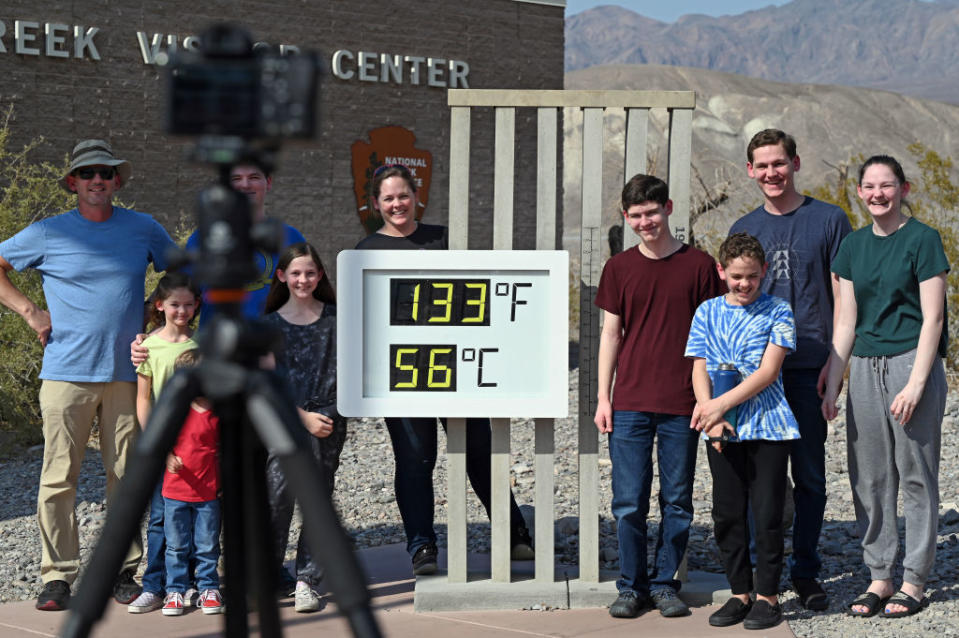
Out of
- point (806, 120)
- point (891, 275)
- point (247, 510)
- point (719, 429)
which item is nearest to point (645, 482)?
point (719, 429)

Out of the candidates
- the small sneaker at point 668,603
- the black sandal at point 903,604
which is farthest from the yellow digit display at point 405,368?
the black sandal at point 903,604

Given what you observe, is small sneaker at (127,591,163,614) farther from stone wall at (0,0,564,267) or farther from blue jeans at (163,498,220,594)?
stone wall at (0,0,564,267)

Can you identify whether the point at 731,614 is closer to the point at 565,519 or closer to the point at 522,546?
the point at 522,546

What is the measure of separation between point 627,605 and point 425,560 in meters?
0.96

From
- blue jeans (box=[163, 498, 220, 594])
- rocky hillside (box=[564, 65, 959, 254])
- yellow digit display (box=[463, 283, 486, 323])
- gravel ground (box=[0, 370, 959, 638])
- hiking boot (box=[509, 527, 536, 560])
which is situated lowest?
gravel ground (box=[0, 370, 959, 638])

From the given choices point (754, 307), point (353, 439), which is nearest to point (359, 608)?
point (754, 307)

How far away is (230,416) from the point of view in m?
2.15

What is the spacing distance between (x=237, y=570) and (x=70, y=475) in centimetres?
335

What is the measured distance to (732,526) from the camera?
501 centimetres

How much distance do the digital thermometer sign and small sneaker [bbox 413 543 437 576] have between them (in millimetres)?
713

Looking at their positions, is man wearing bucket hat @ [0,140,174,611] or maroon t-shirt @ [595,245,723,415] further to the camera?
man wearing bucket hat @ [0,140,174,611]

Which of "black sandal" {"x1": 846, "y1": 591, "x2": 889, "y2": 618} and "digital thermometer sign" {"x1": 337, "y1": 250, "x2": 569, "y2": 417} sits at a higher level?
"digital thermometer sign" {"x1": 337, "y1": 250, "x2": 569, "y2": 417}

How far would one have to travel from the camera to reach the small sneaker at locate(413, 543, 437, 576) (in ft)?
18.3

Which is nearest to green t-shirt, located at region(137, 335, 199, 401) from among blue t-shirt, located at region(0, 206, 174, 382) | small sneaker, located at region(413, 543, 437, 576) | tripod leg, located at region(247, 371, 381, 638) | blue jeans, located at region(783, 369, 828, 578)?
blue t-shirt, located at region(0, 206, 174, 382)
